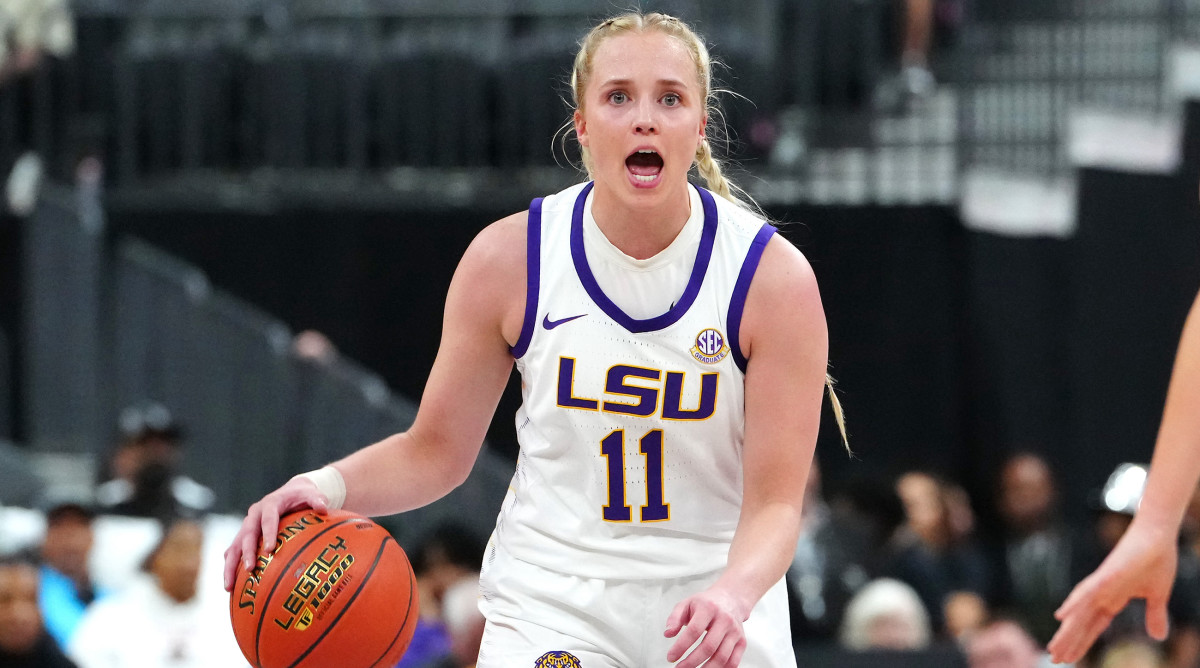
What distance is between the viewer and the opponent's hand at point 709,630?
2682mm

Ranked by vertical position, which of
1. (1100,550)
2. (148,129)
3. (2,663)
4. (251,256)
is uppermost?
(148,129)

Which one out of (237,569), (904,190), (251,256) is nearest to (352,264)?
(251,256)

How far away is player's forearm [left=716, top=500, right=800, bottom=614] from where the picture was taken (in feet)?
9.34

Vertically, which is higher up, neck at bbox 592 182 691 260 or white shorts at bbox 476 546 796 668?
neck at bbox 592 182 691 260

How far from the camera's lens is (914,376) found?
31.3 ft

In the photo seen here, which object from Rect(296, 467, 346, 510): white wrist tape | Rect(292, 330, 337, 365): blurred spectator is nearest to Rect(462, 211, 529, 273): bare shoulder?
Rect(296, 467, 346, 510): white wrist tape

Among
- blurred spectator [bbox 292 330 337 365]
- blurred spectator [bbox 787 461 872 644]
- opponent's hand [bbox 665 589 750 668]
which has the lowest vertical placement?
blurred spectator [bbox 787 461 872 644]

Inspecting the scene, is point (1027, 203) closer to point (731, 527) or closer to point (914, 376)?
point (914, 376)

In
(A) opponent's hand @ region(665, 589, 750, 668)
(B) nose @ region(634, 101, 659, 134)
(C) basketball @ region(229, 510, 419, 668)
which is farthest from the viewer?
(C) basketball @ region(229, 510, 419, 668)

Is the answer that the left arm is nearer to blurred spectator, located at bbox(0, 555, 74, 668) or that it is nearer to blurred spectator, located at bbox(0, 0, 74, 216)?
blurred spectator, located at bbox(0, 555, 74, 668)

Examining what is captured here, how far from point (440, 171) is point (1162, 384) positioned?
14.2ft

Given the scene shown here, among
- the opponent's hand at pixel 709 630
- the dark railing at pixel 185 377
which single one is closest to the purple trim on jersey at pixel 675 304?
the opponent's hand at pixel 709 630

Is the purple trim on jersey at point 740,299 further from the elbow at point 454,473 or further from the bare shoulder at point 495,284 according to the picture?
the elbow at point 454,473

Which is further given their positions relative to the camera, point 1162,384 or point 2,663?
point 1162,384
